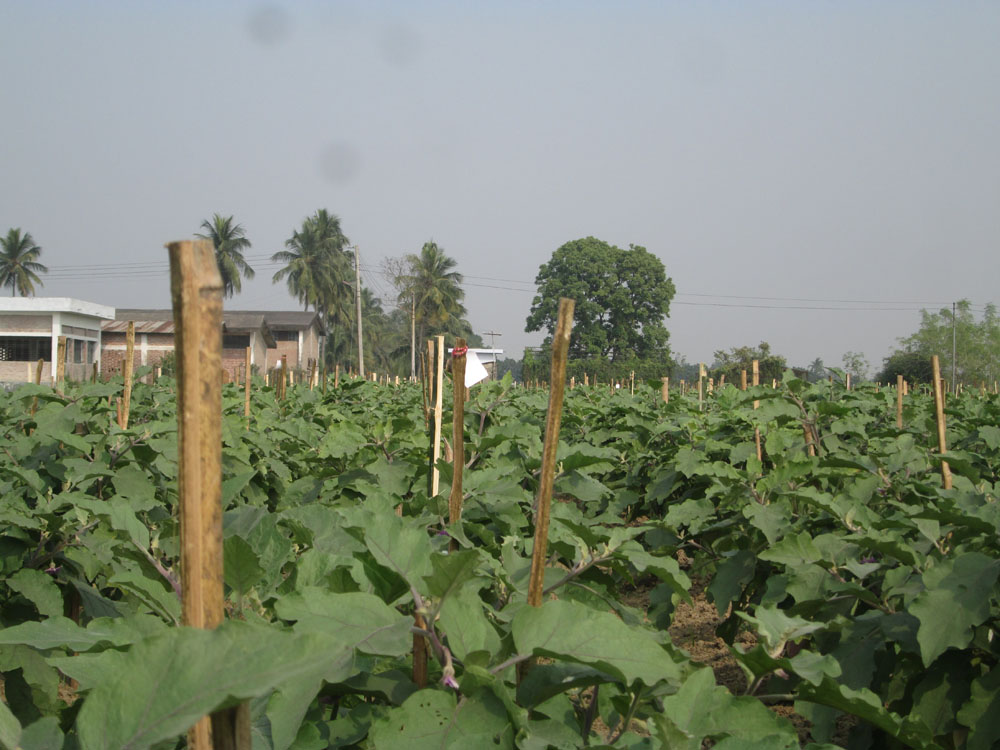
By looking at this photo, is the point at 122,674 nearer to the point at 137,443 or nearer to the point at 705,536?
the point at 137,443

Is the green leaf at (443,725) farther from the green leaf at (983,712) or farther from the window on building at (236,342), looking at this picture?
the window on building at (236,342)

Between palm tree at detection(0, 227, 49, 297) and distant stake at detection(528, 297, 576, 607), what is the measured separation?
6670cm

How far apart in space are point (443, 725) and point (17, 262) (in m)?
68.2

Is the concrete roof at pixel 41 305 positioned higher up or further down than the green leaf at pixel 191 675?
higher up

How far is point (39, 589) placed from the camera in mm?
3006

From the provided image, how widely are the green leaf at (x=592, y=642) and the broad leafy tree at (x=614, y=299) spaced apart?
71127 mm

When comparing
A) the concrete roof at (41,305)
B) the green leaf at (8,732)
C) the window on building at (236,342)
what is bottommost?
the green leaf at (8,732)

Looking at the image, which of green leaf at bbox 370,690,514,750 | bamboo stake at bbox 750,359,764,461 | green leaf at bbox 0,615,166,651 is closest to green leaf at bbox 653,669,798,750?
green leaf at bbox 370,690,514,750

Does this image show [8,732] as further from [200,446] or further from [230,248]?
[230,248]

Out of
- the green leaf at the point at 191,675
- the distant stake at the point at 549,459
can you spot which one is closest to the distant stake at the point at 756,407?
the distant stake at the point at 549,459

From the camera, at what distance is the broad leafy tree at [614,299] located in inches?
2896

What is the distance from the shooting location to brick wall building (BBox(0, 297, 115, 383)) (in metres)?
38.8

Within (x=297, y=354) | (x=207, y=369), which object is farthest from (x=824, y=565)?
(x=297, y=354)

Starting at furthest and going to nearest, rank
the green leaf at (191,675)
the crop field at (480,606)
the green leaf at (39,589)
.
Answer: the green leaf at (39,589)
the crop field at (480,606)
the green leaf at (191,675)
